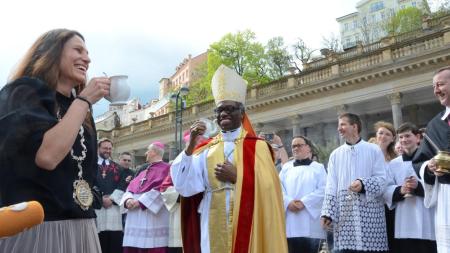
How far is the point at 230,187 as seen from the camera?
13.6 feet

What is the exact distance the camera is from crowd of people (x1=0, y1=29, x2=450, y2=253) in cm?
186

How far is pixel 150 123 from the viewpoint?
47250 millimetres

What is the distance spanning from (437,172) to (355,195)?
4.82ft

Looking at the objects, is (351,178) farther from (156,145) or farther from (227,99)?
(156,145)

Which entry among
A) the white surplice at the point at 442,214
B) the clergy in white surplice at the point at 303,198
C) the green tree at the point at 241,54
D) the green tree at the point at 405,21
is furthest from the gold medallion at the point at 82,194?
the green tree at the point at 405,21

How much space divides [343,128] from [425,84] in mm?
23381

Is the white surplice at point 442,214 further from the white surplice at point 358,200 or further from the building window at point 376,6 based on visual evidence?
the building window at point 376,6

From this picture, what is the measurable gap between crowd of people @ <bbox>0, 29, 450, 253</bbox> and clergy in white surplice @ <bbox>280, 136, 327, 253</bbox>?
17 mm

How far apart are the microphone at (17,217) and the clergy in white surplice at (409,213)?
471 cm

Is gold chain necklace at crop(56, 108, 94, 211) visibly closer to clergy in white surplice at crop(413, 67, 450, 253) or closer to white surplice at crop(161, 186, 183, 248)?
clergy in white surplice at crop(413, 67, 450, 253)

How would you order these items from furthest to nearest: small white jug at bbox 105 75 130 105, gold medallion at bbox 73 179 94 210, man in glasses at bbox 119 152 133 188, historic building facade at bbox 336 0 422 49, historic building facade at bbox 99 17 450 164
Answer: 1. historic building facade at bbox 336 0 422 49
2. historic building facade at bbox 99 17 450 164
3. man in glasses at bbox 119 152 133 188
4. small white jug at bbox 105 75 130 105
5. gold medallion at bbox 73 179 94 210

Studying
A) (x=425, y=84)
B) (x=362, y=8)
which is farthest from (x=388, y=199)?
(x=362, y=8)

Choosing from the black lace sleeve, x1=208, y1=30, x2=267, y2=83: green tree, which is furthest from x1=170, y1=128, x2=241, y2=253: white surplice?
x1=208, y1=30, x2=267, y2=83: green tree

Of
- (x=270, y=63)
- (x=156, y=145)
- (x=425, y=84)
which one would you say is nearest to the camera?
(x=156, y=145)
